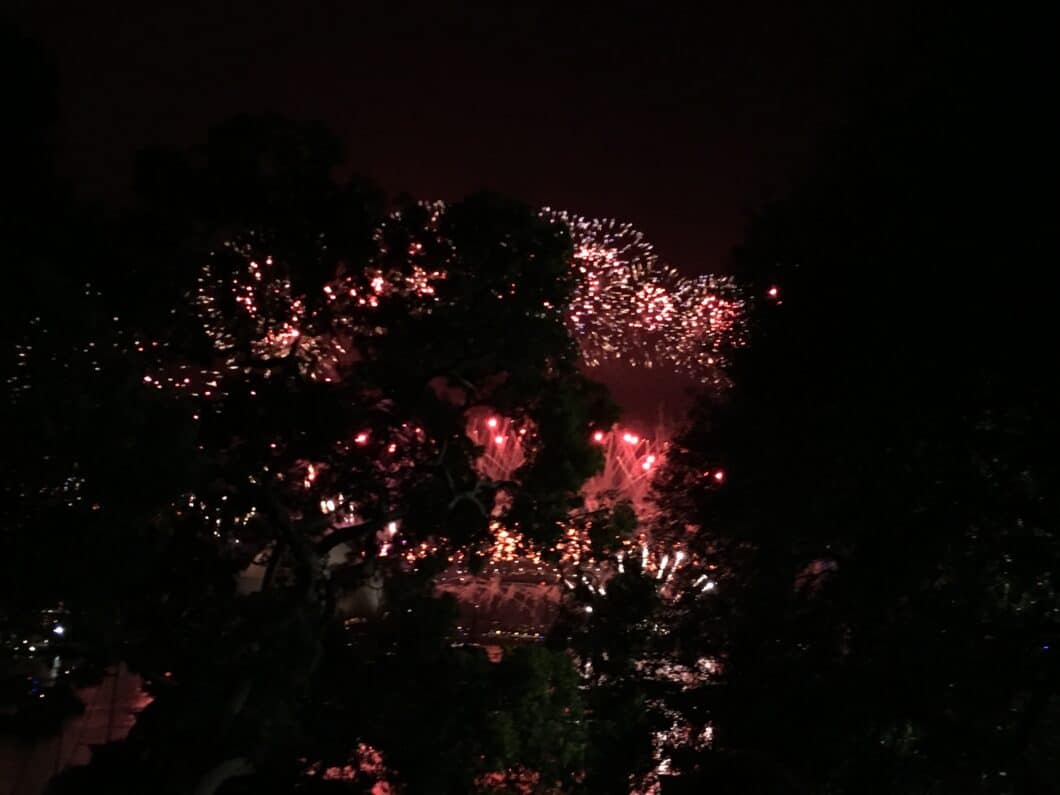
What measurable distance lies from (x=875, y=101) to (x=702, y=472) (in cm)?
371

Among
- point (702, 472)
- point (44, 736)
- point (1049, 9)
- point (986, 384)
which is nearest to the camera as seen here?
point (1049, 9)

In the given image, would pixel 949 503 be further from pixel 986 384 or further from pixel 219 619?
pixel 219 619

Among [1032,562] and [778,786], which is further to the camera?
[778,786]

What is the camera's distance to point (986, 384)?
4.15 m

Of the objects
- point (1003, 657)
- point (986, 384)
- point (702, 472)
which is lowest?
point (1003, 657)

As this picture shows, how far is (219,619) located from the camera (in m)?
4.93

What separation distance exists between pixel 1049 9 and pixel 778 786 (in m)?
4.16

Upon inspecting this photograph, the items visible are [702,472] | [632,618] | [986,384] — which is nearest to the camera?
[986,384]

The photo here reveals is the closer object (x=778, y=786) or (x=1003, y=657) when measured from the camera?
(x=1003, y=657)

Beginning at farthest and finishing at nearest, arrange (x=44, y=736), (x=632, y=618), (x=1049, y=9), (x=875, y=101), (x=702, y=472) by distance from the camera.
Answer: (x=44, y=736) < (x=702, y=472) < (x=632, y=618) < (x=875, y=101) < (x=1049, y=9)

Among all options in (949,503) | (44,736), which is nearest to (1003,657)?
(949,503)

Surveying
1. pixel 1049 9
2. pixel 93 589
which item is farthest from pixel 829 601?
pixel 93 589

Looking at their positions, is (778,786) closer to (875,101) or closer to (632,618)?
(632,618)

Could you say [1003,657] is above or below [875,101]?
below
